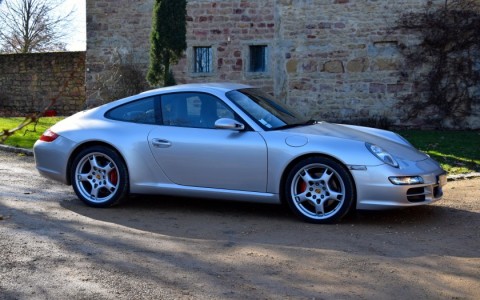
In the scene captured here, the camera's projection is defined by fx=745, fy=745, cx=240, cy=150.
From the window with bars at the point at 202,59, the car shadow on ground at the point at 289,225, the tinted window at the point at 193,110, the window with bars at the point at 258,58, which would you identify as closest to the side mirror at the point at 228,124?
the tinted window at the point at 193,110

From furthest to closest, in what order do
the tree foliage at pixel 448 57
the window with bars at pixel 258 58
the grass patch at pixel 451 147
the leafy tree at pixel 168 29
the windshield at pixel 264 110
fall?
the window with bars at pixel 258 58
the tree foliage at pixel 448 57
the leafy tree at pixel 168 29
the grass patch at pixel 451 147
the windshield at pixel 264 110

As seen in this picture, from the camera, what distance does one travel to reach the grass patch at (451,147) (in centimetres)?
1141

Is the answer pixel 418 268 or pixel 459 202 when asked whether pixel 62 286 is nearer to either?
pixel 418 268

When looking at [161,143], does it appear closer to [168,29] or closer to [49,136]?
A: [49,136]

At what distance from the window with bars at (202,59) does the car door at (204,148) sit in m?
12.4

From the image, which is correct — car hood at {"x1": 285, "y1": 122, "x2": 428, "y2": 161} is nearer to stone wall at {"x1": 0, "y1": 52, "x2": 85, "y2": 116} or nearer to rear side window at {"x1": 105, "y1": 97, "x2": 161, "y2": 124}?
rear side window at {"x1": 105, "y1": 97, "x2": 161, "y2": 124}

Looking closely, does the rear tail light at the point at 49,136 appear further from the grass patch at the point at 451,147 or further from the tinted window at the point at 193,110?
the grass patch at the point at 451,147

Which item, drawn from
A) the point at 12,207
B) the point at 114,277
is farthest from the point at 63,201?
the point at 114,277

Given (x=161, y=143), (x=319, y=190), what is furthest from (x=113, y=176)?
(x=319, y=190)

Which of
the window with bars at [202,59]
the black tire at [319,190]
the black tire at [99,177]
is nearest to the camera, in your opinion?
the black tire at [319,190]

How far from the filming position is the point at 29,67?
26.2m

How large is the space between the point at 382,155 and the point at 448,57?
36.8ft

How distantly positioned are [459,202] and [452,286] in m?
3.49

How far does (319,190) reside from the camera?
279 inches
